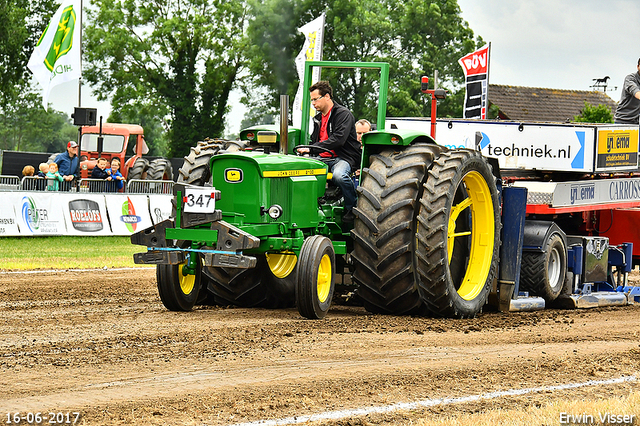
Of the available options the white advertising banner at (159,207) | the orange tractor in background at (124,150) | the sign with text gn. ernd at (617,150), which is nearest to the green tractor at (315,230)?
the sign with text gn. ernd at (617,150)

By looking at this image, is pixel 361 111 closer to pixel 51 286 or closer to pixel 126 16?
pixel 126 16

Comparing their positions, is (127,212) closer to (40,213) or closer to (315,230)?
(40,213)

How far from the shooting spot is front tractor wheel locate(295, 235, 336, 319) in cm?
748

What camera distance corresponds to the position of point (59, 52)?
22.3m

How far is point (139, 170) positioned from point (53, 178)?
6.06m

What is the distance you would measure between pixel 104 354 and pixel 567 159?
680cm

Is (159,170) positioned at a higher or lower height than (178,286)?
higher

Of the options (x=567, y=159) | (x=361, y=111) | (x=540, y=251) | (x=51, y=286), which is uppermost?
(x=361, y=111)

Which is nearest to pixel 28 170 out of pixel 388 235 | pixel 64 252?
pixel 64 252

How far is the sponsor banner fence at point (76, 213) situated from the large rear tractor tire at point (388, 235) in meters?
11.3

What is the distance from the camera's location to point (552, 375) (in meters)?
5.81

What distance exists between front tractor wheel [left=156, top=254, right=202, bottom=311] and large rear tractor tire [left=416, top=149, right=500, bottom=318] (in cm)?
209


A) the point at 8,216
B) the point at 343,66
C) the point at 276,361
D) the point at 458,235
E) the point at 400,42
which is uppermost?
the point at 400,42

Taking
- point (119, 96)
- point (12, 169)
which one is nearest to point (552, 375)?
point (12, 169)
